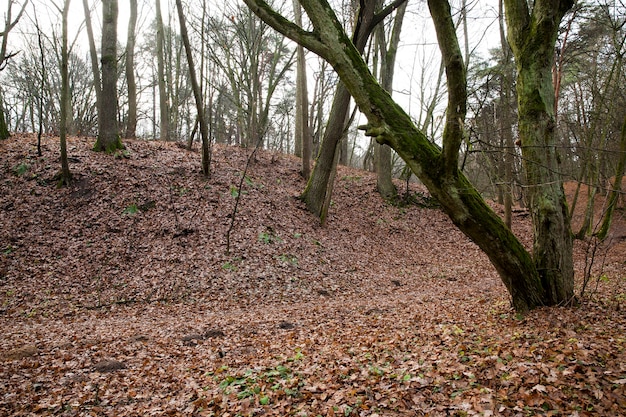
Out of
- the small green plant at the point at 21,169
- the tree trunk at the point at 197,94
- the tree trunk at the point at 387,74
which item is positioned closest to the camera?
the small green plant at the point at 21,169

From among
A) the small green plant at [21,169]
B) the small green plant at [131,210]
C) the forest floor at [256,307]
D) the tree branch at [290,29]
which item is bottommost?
the forest floor at [256,307]

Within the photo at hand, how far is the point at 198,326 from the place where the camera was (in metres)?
6.20

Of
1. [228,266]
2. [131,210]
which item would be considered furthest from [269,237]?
[131,210]

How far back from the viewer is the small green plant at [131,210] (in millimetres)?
9734

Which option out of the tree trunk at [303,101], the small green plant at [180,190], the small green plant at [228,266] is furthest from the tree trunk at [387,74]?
the small green plant at [228,266]

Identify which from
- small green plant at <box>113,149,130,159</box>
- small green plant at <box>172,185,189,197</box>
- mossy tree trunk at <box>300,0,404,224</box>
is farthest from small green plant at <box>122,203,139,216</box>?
mossy tree trunk at <box>300,0,404,224</box>

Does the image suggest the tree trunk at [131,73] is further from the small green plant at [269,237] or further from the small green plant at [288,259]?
the small green plant at [288,259]

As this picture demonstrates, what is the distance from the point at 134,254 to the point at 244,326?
4.00 meters

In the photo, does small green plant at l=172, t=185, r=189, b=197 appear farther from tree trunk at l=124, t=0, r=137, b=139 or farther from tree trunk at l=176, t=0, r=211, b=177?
tree trunk at l=124, t=0, r=137, b=139

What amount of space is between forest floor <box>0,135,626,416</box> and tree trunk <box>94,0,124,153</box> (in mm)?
613

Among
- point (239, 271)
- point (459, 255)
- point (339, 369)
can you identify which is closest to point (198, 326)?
point (239, 271)

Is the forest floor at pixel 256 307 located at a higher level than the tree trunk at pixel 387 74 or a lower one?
lower

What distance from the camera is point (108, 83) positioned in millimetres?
11523

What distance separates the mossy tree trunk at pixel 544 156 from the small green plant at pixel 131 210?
910cm
